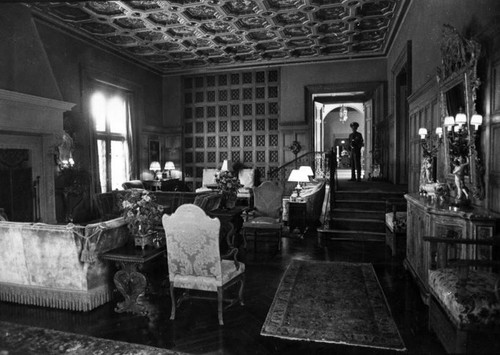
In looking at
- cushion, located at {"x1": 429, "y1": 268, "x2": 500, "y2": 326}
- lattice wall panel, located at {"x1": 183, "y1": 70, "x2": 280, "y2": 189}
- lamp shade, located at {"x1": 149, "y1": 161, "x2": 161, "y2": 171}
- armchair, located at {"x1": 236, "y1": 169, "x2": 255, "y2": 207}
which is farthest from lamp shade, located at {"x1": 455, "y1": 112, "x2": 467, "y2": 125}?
lamp shade, located at {"x1": 149, "y1": 161, "x2": 161, "y2": 171}

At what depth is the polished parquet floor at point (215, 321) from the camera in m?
3.08

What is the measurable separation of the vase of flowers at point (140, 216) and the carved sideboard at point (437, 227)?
299cm

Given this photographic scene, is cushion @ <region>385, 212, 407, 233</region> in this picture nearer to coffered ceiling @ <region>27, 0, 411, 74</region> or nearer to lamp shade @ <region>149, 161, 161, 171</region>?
coffered ceiling @ <region>27, 0, 411, 74</region>

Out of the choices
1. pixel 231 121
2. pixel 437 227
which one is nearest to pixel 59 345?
pixel 437 227

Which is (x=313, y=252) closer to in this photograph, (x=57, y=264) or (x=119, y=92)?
(x=57, y=264)

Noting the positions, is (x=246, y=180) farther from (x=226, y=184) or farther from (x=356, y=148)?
(x=226, y=184)

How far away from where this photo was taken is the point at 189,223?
137 inches

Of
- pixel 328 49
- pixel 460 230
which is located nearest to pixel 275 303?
pixel 460 230

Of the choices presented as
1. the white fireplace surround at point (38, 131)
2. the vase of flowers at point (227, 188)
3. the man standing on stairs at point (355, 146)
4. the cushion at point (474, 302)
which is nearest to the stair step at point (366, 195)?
the man standing on stairs at point (355, 146)

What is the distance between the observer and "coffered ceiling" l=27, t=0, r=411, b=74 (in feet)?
24.7

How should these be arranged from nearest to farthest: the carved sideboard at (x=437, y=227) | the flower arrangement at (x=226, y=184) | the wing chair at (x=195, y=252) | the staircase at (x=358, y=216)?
the carved sideboard at (x=437, y=227) < the wing chair at (x=195, y=252) < the flower arrangement at (x=226, y=184) < the staircase at (x=358, y=216)

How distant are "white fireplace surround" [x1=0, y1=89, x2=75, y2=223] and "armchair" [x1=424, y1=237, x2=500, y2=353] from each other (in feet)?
22.0

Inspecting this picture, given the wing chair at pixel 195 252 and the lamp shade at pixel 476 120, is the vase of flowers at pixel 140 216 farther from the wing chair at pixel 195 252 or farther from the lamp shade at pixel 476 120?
the lamp shade at pixel 476 120

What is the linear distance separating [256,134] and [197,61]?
3.08 metres
